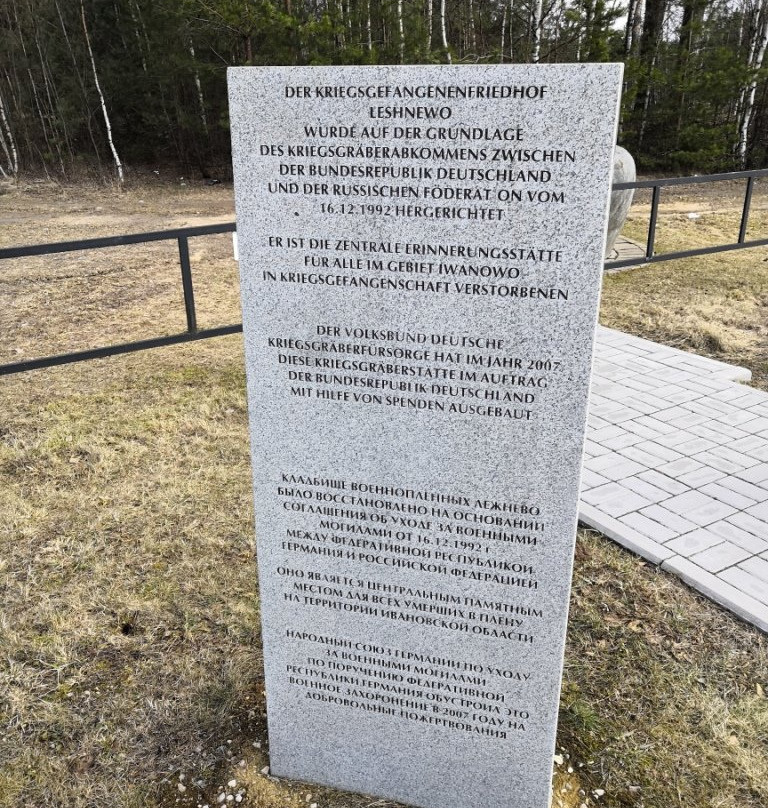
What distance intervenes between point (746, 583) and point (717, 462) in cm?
135

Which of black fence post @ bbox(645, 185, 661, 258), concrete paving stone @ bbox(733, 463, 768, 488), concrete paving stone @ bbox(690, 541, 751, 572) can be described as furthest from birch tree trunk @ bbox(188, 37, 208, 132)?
concrete paving stone @ bbox(690, 541, 751, 572)

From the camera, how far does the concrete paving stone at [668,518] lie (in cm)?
414

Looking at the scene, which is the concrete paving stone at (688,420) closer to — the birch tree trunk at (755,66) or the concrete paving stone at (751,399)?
the concrete paving stone at (751,399)

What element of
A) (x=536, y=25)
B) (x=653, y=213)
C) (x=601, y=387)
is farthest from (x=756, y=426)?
(x=536, y=25)

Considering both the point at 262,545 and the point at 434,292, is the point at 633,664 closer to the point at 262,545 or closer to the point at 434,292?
the point at 262,545

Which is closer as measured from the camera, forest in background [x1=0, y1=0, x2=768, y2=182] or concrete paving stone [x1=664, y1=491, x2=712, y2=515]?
concrete paving stone [x1=664, y1=491, x2=712, y2=515]

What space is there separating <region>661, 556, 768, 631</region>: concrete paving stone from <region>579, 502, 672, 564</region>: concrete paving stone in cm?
8

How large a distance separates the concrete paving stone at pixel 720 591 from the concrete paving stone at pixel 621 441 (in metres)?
1.34

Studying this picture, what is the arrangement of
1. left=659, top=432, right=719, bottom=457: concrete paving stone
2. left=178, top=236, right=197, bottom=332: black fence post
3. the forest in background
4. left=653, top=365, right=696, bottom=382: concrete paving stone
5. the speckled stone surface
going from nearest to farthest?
the speckled stone surface
left=659, top=432, right=719, bottom=457: concrete paving stone
left=653, top=365, right=696, bottom=382: concrete paving stone
left=178, top=236, right=197, bottom=332: black fence post
the forest in background

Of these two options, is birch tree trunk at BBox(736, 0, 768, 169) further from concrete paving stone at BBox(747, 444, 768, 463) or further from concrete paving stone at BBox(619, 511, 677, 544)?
concrete paving stone at BBox(619, 511, 677, 544)

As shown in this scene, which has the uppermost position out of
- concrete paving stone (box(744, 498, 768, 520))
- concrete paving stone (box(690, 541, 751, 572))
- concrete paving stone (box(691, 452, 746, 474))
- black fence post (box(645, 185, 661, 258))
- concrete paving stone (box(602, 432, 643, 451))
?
black fence post (box(645, 185, 661, 258))

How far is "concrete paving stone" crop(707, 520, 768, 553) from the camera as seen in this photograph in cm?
394

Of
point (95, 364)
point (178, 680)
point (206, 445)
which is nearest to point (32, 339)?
point (95, 364)

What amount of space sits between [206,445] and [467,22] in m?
21.1
